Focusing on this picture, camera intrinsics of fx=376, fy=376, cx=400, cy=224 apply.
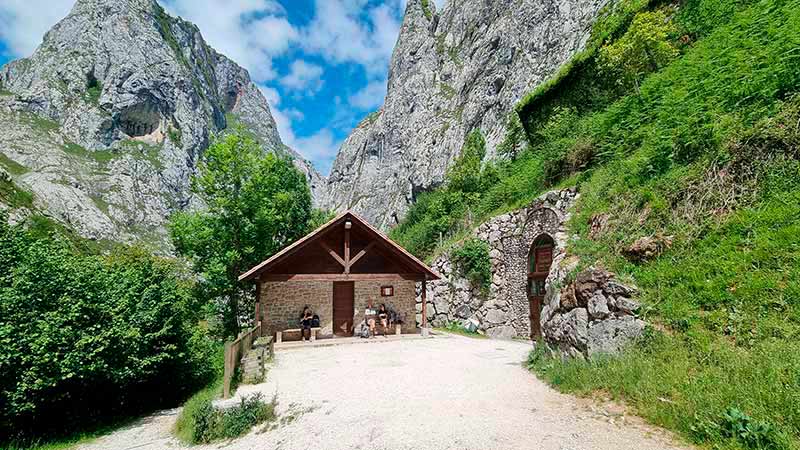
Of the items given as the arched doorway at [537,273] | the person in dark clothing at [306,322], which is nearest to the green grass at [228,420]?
the person in dark clothing at [306,322]

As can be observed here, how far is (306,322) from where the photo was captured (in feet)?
41.1

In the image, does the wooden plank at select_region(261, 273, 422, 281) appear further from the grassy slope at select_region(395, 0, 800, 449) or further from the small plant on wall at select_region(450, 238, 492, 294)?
the grassy slope at select_region(395, 0, 800, 449)

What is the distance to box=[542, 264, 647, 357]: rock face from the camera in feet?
17.6

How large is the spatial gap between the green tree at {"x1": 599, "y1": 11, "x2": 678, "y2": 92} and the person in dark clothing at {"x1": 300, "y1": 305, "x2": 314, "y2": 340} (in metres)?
12.0

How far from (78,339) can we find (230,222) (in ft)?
33.6

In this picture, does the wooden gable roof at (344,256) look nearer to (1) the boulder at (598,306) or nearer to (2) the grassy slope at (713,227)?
(2) the grassy slope at (713,227)

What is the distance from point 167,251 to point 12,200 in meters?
40.0

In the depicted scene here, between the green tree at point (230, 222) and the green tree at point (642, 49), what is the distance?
14.7m

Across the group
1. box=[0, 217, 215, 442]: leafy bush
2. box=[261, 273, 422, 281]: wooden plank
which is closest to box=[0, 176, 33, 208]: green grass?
box=[0, 217, 215, 442]: leafy bush

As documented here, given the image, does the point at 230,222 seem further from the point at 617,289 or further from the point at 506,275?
the point at 617,289

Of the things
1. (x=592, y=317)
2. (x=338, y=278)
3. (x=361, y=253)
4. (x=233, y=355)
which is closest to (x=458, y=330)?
(x=361, y=253)

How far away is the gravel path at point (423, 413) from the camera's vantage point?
3.97 meters

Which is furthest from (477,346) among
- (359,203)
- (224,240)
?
(359,203)

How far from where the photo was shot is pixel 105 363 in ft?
25.5
